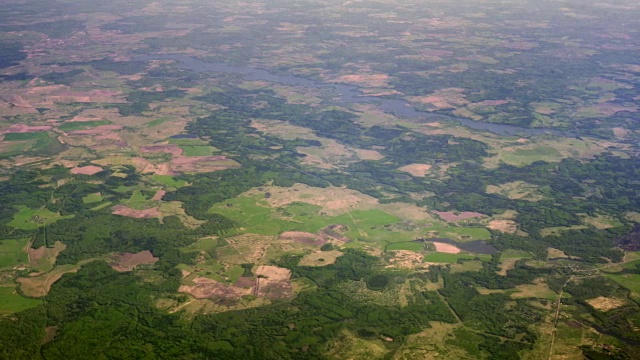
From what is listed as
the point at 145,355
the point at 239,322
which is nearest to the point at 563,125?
the point at 239,322

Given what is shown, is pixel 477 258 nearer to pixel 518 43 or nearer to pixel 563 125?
pixel 563 125

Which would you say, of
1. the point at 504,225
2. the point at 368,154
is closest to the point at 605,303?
the point at 504,225

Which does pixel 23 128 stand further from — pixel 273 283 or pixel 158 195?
pixel 273 283

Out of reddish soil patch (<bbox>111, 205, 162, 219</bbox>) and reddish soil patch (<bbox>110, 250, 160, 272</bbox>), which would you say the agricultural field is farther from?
reddish soil patch (<bbox>111, 205, 162, 219</bbox>)

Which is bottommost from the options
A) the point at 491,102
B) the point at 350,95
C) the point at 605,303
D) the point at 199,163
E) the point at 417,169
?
the point at 199,163

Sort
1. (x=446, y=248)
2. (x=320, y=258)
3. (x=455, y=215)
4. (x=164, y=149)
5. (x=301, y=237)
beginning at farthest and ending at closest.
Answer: (x=164, y=149) < (x=455, y=215) < (x=301, y=237) < (x=446, y=248) < (x=320, y=258)

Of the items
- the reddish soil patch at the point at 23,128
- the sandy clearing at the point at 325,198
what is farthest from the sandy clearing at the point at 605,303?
the reddish soil patch at the point at 23,128

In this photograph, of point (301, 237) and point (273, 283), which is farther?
point (301, 237)
